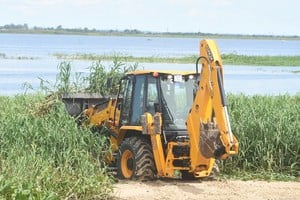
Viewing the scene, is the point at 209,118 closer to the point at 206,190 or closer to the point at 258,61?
the point at 206,190

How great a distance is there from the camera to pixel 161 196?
10.8m

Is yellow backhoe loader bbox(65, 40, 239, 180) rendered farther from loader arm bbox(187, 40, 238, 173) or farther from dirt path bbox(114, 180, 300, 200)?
dirt path bbox(114, 180, 300, 200)

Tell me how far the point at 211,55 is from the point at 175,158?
1.71 metres

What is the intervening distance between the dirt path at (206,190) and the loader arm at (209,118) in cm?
42

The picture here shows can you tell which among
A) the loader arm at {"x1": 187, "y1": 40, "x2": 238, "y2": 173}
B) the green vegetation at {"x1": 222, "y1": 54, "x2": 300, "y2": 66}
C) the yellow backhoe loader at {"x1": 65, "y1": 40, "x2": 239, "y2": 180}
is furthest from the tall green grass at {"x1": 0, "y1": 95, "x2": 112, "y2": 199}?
the green vegetation at {"x1": 222, "y1": 54, "x2": 300, "y2": 66}

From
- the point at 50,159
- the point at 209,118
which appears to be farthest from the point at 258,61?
the point at 50,159

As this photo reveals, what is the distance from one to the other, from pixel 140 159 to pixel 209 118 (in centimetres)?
→ 135

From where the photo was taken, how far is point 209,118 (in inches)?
454

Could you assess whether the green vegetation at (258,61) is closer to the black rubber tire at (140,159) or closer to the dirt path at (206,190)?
the black rubber tire at (140,159)

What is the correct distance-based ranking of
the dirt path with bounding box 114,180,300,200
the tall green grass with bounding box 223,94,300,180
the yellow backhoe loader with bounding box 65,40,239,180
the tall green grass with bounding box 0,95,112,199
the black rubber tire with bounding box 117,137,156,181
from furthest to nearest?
the tall green grass with bounding box 223,94,300,180, the black rubber tire with bounding box 117,137,156,181, the yellow backhoe loader with bounding box 65,40,239,180, the dirt path with bounding box 114,180,300,200, the tall green grass with bounding box 0,95,112,199

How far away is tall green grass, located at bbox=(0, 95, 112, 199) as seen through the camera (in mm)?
9062

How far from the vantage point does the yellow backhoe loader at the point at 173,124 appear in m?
11.3

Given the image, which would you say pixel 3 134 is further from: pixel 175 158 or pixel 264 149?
pixel 264 149

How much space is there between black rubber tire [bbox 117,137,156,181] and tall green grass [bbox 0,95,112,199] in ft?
1.60
